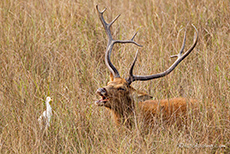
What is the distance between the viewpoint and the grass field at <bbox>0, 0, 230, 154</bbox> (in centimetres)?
359

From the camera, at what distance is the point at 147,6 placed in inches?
260

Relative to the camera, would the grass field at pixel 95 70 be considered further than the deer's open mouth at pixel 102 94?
No

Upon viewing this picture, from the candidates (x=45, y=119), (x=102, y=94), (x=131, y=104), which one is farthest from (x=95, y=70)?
(x=45, y=119)

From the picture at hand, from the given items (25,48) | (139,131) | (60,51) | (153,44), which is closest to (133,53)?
(153,44)

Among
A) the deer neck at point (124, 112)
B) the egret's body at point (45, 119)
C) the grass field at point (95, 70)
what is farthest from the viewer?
the deer neck at point (124, 112)

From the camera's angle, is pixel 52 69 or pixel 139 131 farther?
pixel 52 69

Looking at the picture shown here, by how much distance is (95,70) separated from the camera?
5.03 meters

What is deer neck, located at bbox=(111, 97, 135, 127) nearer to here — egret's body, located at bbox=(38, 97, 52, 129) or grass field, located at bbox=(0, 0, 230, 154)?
grass field, located at bbox=(0, 0, 230, 154)

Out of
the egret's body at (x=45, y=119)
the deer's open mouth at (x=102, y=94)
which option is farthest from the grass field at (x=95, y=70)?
the deer's open mouth at (x=102, y=94)

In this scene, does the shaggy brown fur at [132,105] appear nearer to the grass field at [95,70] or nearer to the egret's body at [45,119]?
the grass field at [95,70]

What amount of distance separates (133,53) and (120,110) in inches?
59.6

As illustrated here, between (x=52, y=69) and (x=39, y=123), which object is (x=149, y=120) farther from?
(x=52, y=69)

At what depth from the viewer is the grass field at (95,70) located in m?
3.59

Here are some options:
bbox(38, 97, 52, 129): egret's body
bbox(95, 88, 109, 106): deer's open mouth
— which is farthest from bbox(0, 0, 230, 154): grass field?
bbox(95, 88, 109, 106): deer's open mouth
